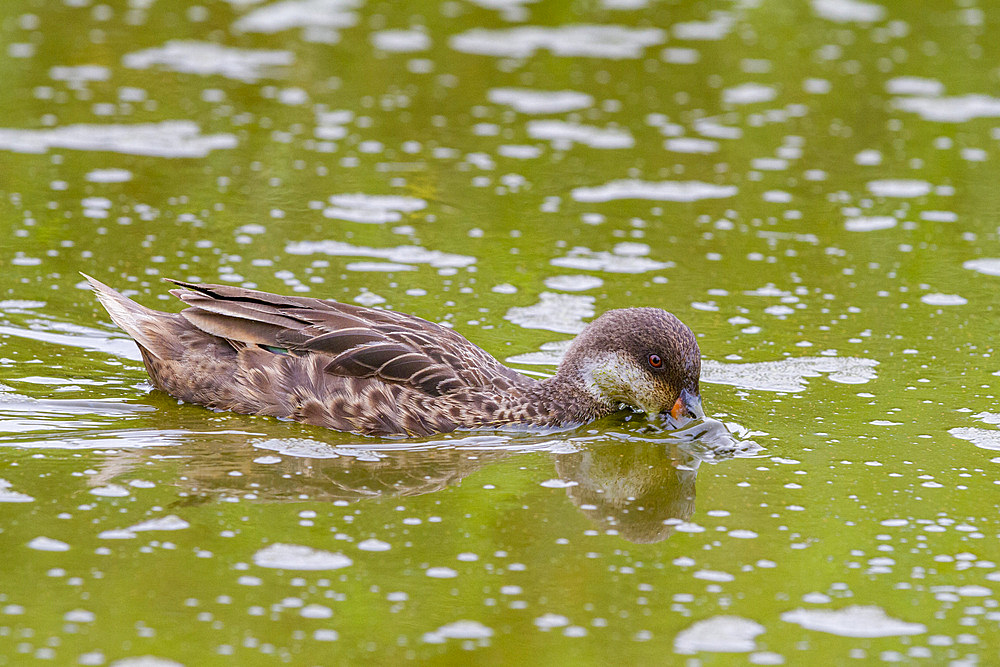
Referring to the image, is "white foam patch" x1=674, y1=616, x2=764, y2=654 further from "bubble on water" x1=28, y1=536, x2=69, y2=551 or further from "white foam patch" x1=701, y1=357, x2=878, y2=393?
"white foam patch" x1=701, y1=357, x2=878, y2=393

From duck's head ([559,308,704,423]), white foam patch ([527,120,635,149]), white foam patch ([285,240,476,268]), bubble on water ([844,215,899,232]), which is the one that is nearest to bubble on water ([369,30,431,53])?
white foam patch ([527,120,635,149])

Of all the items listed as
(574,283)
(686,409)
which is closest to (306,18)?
(574,283)

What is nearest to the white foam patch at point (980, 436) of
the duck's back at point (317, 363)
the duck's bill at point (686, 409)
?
the duck's bill at point (686, 409)

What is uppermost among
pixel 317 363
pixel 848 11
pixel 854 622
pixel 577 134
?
pixel 848 11

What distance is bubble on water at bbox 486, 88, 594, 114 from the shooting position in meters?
16.5

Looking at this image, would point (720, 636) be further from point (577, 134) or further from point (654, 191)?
point (577, 134)

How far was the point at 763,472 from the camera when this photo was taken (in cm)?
859

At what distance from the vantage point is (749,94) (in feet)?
56.7

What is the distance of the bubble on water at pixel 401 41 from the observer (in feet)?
60.0

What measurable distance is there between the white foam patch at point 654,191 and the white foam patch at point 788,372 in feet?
13.0

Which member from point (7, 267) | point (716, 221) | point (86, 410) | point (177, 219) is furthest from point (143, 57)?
point (86, 410)

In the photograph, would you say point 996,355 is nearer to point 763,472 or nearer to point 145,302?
point 763,472

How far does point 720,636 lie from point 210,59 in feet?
41.4

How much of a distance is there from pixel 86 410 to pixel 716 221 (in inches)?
262
